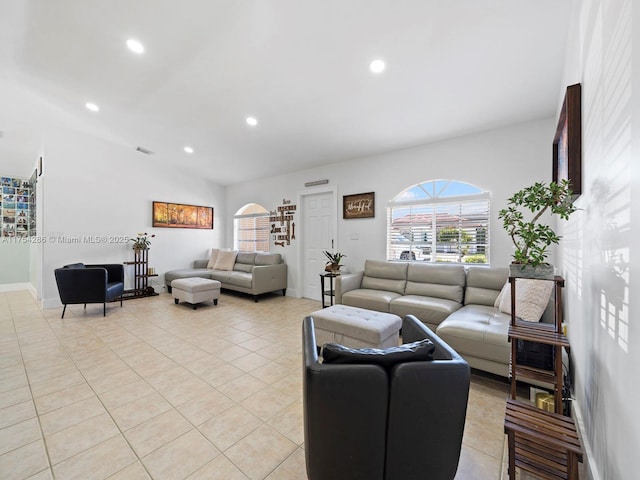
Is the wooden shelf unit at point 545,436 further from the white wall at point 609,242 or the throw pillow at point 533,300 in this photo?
the throw pillow at point 533,300

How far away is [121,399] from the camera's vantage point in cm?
210

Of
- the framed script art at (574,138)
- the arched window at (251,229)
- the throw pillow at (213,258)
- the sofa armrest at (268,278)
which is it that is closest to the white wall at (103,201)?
the throw pillow at (213,258)

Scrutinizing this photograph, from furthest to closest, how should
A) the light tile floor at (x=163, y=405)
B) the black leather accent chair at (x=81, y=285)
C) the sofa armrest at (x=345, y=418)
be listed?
the black leather accent chair at (x=81, y=285) < the light tile floor at (x=163, y=405) < the sofa armrest at (x=345, y=418)

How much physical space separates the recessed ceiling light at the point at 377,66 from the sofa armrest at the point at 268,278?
3760 mm

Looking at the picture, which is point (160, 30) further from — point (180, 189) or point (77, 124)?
point (180, 189)

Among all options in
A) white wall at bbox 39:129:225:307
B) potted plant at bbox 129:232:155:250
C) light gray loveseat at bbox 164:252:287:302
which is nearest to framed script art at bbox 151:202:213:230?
white wall at bbox 39:129:225:307

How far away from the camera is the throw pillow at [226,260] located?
6.27 meters

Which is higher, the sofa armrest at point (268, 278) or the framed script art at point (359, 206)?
the framed script art at point (359, 206)

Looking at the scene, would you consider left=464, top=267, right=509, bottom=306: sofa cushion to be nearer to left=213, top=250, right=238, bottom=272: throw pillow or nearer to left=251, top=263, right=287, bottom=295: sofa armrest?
left=251, top=263, right=287, bottom=295: sofa armrest

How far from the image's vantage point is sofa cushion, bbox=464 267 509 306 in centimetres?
316

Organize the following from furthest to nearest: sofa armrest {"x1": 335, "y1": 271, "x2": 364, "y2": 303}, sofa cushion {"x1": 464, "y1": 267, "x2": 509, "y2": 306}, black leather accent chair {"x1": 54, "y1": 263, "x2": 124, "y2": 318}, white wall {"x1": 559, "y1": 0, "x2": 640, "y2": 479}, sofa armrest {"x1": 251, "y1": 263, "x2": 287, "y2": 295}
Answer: sofa armrest {"x1": 251, "y1": 263, "x2": 287, "y2": 295} < black leather accent chair {"x1": 54, "y1": 263, "x2": 124, "y2": 318} < sofa armrest {"x1": 335, "y1": 271, "x2": 364, "y2": 303} < sofa cushion {"x1": 464, "y1": 267, "x2": 509, "y2": 306} < white wall {"x1": 559, "y1": 0, "x2": 640, "y2": 479}

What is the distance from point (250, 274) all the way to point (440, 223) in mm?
3711

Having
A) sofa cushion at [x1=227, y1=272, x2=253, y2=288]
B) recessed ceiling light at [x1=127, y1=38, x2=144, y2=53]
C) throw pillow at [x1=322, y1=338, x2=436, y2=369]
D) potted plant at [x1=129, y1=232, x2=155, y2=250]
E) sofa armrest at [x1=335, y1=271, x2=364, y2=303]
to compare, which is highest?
recessed ceiling light at [x1=127, y1=38, x2=144, y2=53]

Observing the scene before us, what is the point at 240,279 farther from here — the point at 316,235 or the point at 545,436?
the point at 545,436
